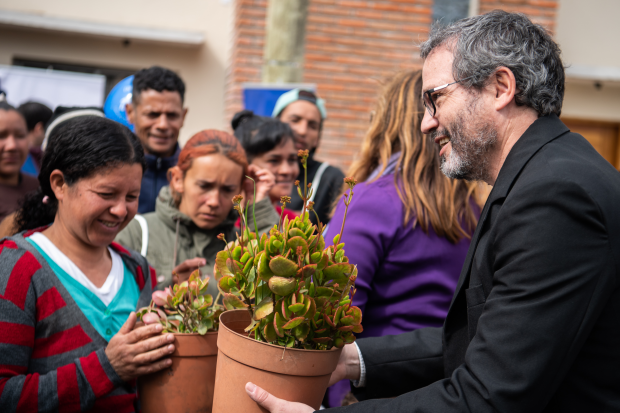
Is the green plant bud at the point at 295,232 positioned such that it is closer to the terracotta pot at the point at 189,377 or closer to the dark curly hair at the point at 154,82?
the terracotta pot at the point at 189,377

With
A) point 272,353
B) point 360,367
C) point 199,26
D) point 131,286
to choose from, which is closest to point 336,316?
point 272,353

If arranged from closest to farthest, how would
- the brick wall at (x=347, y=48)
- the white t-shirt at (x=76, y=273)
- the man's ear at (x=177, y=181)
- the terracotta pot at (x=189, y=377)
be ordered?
the terracotta pot at (x=189, y=377)
the white t-shirt at (x=76, y=273)
the man's ear at (x=177, y=181)
the brick wall at (x=347, y=48)

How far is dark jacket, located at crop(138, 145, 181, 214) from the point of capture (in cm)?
339

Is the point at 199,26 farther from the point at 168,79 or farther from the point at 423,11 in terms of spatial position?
the point at 168,79

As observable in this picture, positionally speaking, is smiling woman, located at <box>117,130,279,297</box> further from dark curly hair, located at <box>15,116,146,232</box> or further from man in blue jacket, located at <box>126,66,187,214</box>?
man in blue jacket, located at <box>126,66,187,214</box>

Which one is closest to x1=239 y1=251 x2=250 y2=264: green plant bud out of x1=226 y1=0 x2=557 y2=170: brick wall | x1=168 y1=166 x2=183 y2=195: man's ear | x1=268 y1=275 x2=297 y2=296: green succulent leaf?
x1=268 y1=275 x2=297 y2=296: green succulent leaf

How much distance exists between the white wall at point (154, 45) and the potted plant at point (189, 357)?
846 cm

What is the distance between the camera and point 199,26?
9984mm

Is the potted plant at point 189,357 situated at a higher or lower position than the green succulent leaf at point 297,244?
lower

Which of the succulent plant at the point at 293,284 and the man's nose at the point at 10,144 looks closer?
the succulent plant at the point at 293,284

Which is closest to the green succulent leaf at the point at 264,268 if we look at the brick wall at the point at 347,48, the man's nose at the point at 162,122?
the man's nose at the point at 162,122

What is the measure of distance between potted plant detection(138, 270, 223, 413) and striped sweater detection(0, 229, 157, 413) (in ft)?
0.58

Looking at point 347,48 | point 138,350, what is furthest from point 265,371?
point 347,48

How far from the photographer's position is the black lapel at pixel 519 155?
140 cm
